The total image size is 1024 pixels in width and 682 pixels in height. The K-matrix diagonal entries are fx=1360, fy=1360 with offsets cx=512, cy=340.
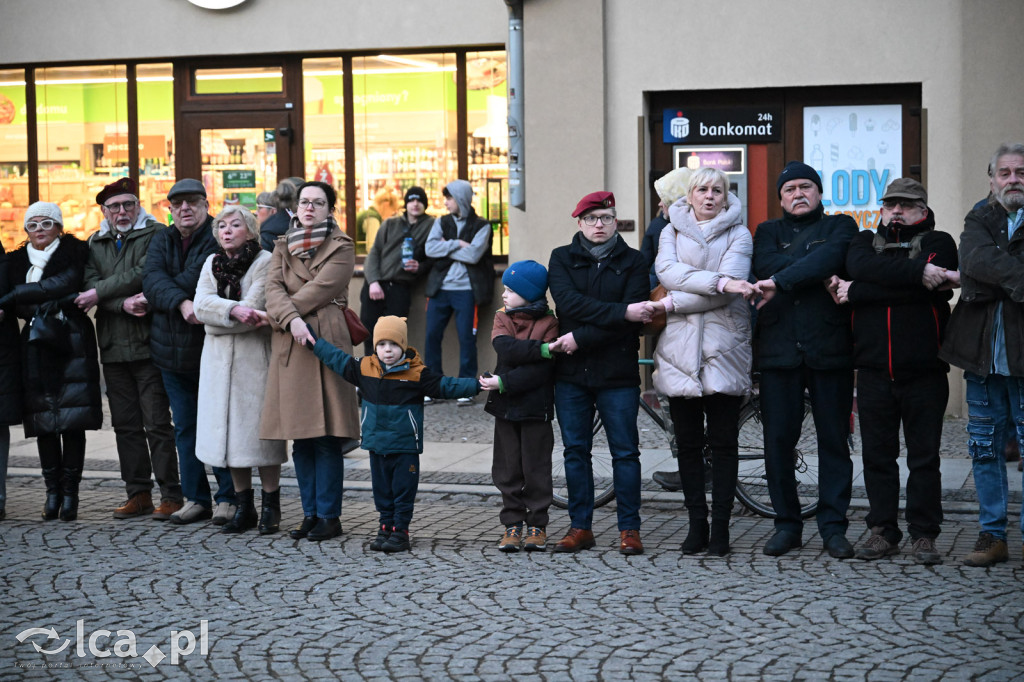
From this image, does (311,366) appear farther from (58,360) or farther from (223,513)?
(58,360)

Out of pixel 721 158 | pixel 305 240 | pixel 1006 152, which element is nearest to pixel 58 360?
pixel 305 240

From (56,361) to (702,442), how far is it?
4.15 m

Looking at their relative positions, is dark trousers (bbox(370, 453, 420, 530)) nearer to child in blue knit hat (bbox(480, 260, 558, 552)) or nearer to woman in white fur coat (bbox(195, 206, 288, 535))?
child in blue knit hat (bbox(480, 260, 558, 552))

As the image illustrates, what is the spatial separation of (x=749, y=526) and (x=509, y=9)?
22.2ft

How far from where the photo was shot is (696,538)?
727 centimetres

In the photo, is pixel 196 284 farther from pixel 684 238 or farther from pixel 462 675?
pixel 462 675

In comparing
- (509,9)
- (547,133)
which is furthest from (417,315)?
(509,9)

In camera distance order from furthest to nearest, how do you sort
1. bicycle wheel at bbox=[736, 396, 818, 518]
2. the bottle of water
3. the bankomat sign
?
the bottle of water → the bankomat sign → bicycle wheel at bbox=[736, 396, 818, 518]

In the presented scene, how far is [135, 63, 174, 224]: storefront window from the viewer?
1484cm

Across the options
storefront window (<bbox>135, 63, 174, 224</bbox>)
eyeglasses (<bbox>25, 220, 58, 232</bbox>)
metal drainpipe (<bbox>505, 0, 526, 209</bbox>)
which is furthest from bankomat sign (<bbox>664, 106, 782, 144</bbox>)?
eyeglasses (<bbox>25, 220, 58, 232</bbox>)

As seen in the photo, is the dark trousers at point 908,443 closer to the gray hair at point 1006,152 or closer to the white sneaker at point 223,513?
the gray hair at point 1006,152

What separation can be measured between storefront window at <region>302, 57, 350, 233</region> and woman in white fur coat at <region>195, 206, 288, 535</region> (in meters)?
6.32

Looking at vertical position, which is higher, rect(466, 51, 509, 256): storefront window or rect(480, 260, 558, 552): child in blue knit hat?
rect(466, 51, 509, 256): storefront window

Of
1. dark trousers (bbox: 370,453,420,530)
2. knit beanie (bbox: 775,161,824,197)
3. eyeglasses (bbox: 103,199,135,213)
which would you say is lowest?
dark trousers (bbox: 370,453,420,530)
